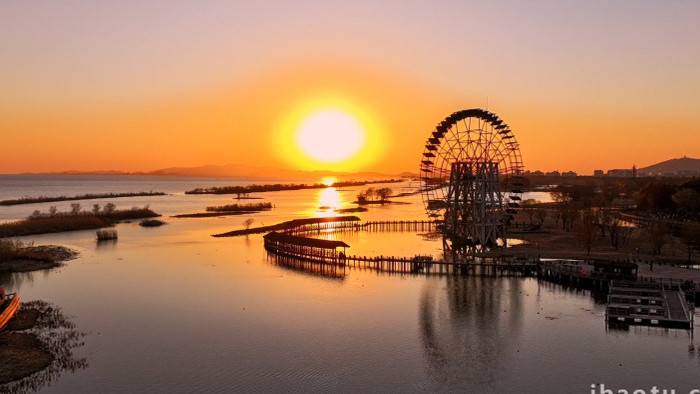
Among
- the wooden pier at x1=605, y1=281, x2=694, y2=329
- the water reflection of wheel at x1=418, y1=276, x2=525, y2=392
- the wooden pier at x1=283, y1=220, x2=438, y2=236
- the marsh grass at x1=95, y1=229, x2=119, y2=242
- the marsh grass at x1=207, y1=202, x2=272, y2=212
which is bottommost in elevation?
the water reflection of wheel at x1=418, y1=276, x2=525, y2=392

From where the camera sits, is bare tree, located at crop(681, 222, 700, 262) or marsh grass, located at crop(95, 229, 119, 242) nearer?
bare tree, located at crop(681, 222, 700, 262)

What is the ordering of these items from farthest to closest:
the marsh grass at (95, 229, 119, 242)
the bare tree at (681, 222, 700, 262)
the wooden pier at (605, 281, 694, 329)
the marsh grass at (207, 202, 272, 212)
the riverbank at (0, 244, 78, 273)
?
the marsh grass at (207, 202, 272, 212), the marsh grass at (95, 229, 119, 242), the bare tree at (681, 222, 700, 262), the riverbank at (0, 244, 78, 273), the wooden pier at (605, 281, 694, 329)

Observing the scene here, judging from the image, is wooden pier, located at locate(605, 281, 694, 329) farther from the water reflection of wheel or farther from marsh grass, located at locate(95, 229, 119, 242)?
marsh grass, located at locate(95, 229, 119, 242)

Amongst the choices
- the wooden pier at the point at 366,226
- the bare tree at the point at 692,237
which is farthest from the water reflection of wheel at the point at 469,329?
the wooden pier at the point at 366,226

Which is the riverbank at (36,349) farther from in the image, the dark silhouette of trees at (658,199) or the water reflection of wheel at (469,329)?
the dark silhouette of trees at (658,199)

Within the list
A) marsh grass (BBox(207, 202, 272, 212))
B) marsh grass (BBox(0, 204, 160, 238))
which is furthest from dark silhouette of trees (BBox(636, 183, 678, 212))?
marsh grass (BBox(0, 204, 160, 238))

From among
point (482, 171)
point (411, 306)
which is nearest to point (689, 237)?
point (482, 171)

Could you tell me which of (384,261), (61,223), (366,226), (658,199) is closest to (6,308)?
(384,261)
